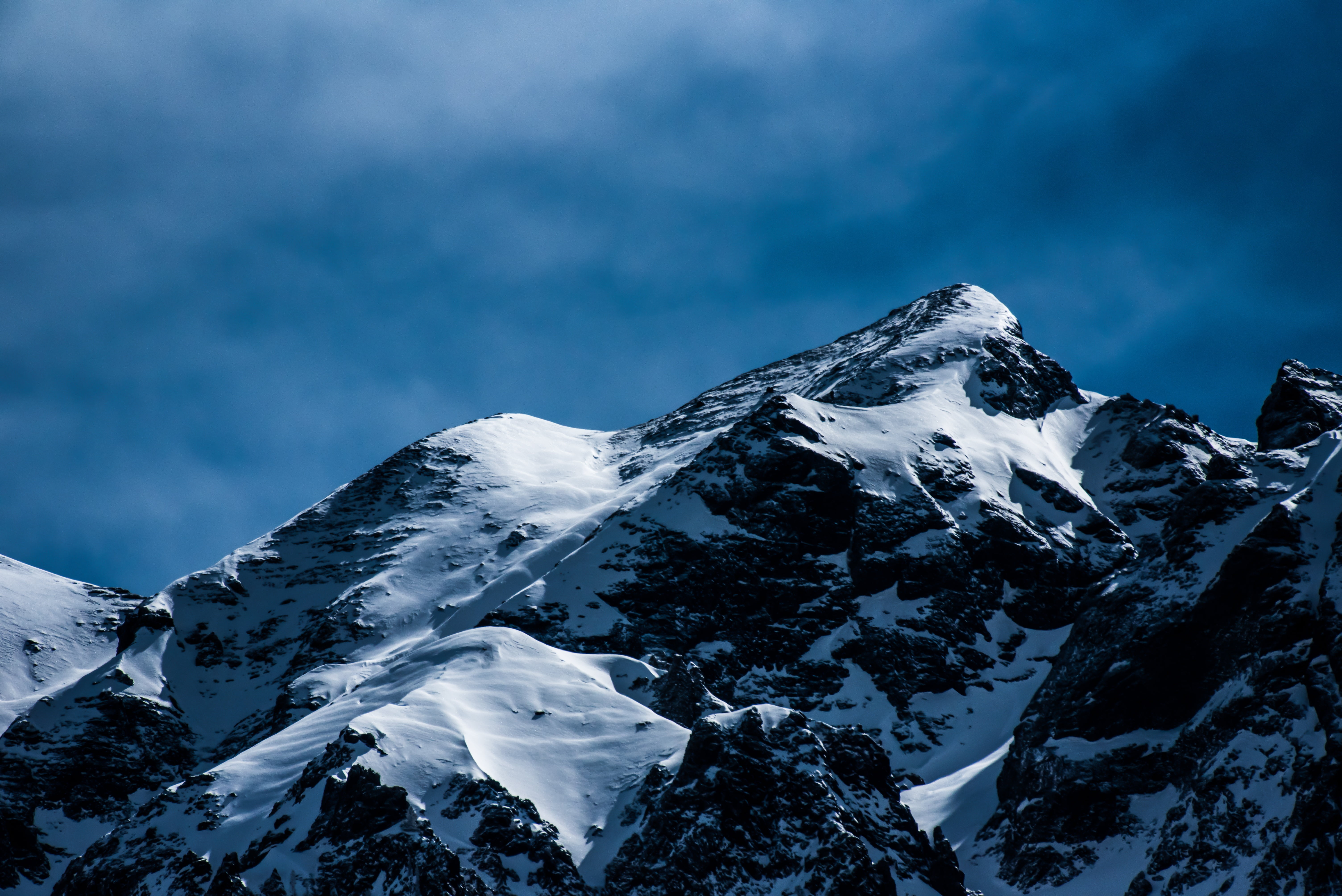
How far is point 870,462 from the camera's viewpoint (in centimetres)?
12669

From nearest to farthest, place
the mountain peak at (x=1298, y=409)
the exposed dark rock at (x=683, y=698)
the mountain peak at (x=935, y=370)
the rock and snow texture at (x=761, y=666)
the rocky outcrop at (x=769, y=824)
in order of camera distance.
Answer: the rocky outcrop at (x=769, y=824) < the rock and snow texture at (x=761, y=666) < the exposed dark rock at (x=683, y=698) < the mountain peak at (x=1298, y=409) < the mountain peak at (x=935, y=370)

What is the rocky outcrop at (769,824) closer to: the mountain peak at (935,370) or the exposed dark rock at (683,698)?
the exposed dark rock at (683,698)

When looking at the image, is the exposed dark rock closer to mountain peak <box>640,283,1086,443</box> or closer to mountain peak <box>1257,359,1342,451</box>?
mountain peak <box>1257,359,1342,451</box>

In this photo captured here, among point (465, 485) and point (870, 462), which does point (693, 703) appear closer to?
point (870, 462)

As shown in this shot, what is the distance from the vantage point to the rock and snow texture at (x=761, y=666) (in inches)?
2517

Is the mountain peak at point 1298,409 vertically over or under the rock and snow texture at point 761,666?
over

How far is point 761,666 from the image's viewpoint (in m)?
108

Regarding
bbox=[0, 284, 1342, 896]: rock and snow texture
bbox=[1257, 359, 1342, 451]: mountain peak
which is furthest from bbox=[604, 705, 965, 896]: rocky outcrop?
bbox=[1257, 359, 1342, 451]: mountain peak

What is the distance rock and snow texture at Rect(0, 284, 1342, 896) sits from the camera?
210 ft

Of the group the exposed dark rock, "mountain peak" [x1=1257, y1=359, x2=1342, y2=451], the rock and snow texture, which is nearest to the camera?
the rock and snow texture

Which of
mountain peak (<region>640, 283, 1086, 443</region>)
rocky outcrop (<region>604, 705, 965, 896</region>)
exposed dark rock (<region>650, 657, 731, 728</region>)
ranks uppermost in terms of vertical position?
mountain peak (<region>640, 283, 1086, 443</region>)

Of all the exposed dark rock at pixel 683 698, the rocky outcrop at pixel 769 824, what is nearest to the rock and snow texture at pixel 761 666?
the rocky outcrop at pixel 769 824

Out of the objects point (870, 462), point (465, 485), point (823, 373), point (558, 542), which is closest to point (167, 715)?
point (558, 542)

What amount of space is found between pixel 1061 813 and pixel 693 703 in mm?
23349
